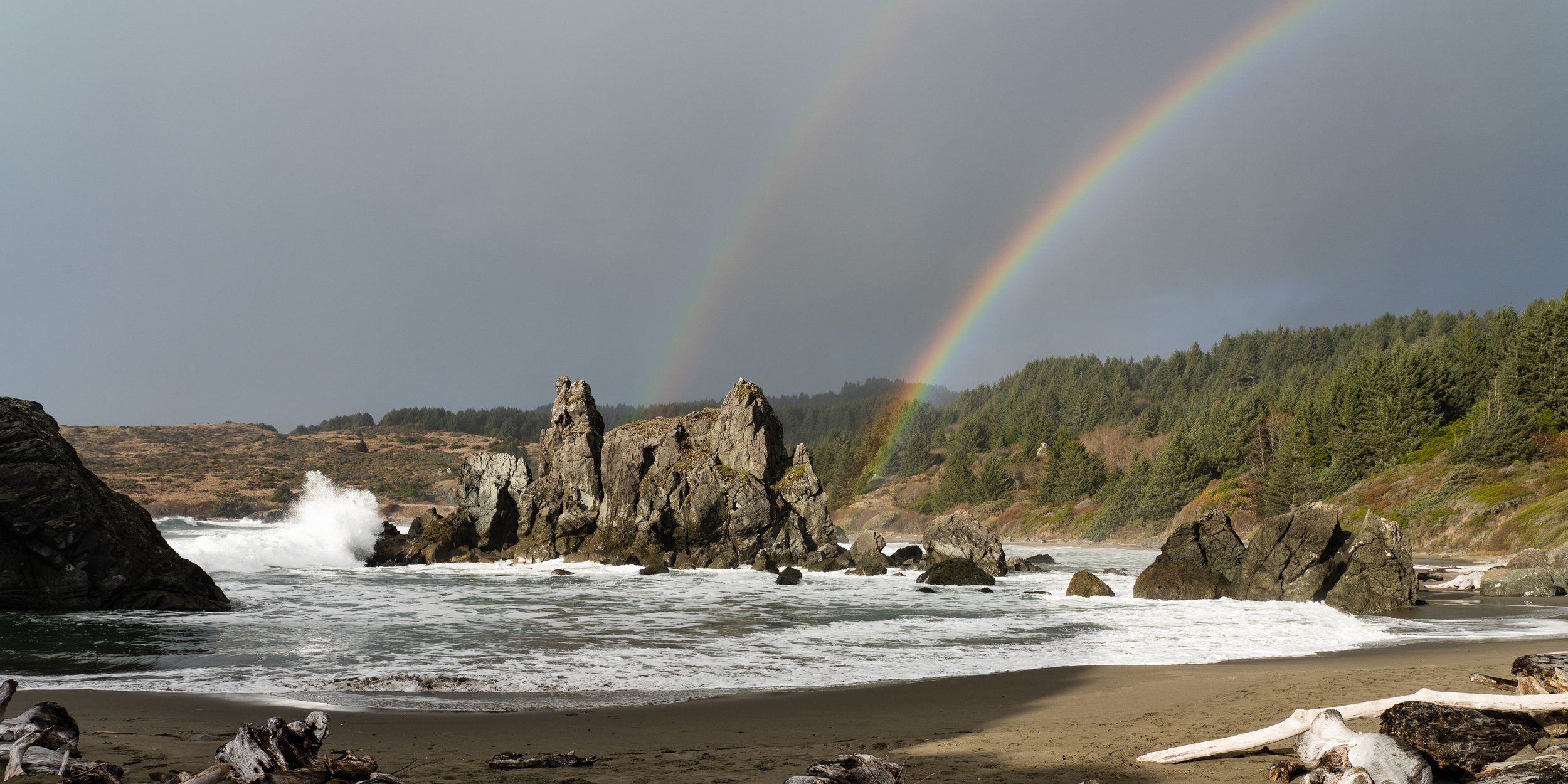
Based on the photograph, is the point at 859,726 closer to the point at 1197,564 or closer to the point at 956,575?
the point at 1197,564

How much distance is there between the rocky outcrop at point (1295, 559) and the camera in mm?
27438

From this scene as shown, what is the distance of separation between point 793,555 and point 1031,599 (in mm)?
22192

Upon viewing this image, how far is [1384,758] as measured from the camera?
244 inches

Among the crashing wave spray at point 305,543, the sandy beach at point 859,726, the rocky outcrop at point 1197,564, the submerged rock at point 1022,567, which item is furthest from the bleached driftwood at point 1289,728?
the crashing wave spray at point 305,543

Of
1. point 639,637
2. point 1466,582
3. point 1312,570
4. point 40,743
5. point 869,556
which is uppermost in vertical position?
point 1312,570

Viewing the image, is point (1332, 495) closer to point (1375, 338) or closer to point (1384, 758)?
point (1384, 758)

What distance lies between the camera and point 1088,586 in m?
31.1

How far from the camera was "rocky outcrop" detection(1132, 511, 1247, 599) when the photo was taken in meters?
29.2

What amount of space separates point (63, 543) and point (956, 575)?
1195 inches

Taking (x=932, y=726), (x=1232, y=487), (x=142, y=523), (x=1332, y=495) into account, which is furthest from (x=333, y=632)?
(x=1232, y=487)

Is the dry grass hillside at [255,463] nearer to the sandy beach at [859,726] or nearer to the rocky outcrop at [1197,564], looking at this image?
the rocky outcrop at [1197,564]

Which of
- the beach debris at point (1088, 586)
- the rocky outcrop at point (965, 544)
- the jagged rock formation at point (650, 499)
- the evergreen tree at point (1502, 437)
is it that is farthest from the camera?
the jagged rock formation at point (650, 499)

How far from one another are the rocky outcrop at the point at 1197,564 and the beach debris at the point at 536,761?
25.8 m

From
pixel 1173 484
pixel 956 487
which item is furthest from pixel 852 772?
pixel 956 487
